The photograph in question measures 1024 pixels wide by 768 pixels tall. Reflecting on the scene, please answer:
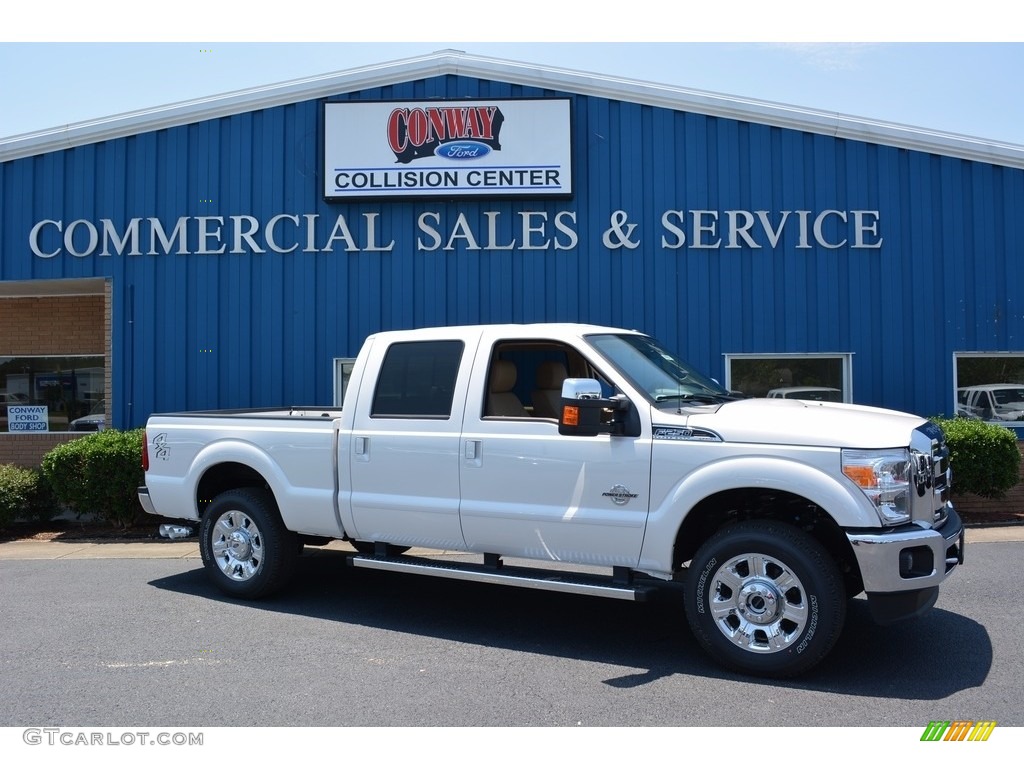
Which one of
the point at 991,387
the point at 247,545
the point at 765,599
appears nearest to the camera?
the point at 765,599

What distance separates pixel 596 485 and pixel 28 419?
11.0 m

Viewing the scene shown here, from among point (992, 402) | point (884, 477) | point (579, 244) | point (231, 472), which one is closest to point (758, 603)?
point (884, 477)

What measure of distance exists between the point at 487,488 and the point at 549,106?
23.3 ft

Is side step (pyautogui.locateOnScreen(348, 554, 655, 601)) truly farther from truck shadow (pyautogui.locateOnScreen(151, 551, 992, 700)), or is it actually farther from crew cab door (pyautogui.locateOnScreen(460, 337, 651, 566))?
truck shadow (pyautogui.locateOnScreen(151, 551, 992, 700))

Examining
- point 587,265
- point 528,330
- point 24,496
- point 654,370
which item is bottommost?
point 24,496

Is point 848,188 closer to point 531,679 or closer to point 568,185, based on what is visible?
point 568,185

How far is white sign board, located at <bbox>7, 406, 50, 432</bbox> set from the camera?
43.9 ft

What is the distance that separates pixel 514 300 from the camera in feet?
38.2

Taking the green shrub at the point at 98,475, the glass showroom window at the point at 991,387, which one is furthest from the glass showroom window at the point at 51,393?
the glass showroom window at the point at 991,387

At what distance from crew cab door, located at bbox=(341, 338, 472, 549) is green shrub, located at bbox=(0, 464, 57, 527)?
613 cm

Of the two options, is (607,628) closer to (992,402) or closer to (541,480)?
(541,480)

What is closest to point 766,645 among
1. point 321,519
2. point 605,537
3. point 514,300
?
point 605,537

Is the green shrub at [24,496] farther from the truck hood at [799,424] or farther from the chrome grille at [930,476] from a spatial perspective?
the chrome grille at [930,476]

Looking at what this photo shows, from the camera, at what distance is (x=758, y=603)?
5.12 meters
